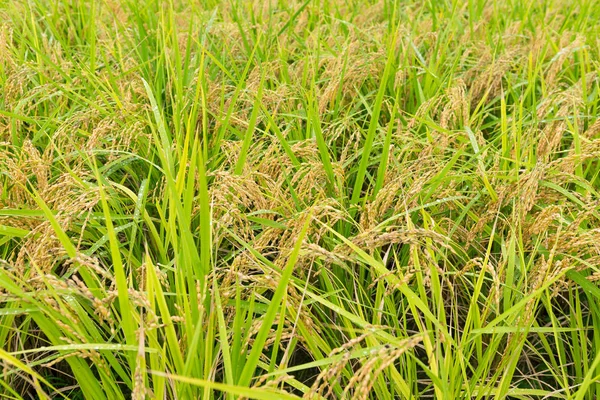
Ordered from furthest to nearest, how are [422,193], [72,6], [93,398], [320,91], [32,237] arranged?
[72,6] < [320,91] < [422,193] < [32,237] < [93,398]

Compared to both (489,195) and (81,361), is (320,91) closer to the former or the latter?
(489,195)

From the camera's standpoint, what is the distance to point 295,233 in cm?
137

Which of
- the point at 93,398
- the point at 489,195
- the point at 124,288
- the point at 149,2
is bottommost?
the point at 93,398

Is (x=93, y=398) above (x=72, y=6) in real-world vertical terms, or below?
below

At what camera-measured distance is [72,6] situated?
3092 millimetres

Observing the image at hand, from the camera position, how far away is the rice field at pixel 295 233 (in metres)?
1.12

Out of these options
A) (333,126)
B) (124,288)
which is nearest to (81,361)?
(124,288)

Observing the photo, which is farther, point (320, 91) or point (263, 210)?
point (320, 91)

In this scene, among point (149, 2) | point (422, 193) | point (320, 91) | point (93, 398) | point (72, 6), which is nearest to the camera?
point (93, 398)

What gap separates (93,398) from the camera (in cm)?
120

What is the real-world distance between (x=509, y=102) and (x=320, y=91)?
738 millimetres

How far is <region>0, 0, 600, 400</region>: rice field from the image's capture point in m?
1.12

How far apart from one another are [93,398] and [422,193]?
0.94m

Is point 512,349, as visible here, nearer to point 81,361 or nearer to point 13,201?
point 81,361
